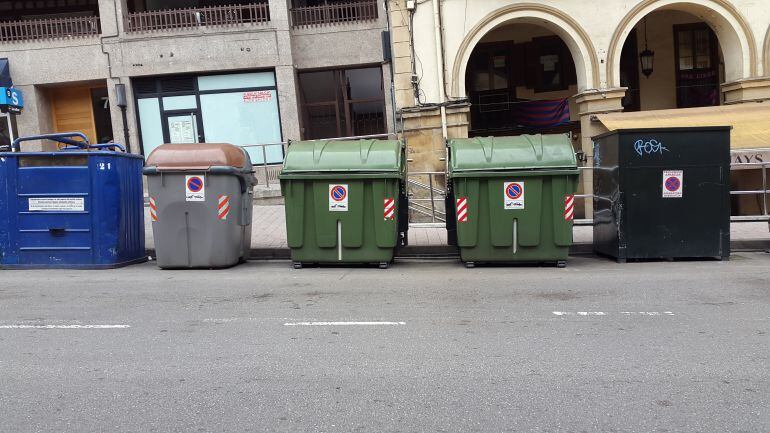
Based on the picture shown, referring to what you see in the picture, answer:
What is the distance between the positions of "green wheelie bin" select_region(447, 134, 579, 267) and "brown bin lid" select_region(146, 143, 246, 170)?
10.5 feet

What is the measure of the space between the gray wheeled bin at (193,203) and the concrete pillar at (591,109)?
8654mm

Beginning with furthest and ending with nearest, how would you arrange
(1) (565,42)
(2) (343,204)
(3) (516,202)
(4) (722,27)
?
(1) (565,42)
(4) (722,27)
(2) (343,204)
(3) (516,202)

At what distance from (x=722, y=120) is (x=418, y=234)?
24.2 feet

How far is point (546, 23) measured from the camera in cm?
1448

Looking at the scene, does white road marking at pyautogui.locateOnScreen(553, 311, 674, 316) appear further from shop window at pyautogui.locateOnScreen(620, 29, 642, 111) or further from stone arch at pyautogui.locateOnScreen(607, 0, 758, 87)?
shop window at pyautogui.locateOnScreen(620, 29, 642, 111)

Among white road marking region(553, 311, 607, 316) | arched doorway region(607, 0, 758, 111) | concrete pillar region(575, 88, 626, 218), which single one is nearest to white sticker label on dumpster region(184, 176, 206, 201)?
white road marking region(553, 311, 607, 316)

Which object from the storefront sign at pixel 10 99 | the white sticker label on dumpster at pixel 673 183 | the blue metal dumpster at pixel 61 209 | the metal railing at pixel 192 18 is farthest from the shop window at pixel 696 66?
the storefront sign at pixel 10 99

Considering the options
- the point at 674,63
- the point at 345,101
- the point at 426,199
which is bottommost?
the point at 426,199

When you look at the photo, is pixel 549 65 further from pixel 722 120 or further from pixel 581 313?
pixel 581 313

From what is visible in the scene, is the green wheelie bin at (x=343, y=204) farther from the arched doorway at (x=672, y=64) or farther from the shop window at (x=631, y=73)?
the shop window at (x=631, y=73)

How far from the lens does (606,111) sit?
567 inches

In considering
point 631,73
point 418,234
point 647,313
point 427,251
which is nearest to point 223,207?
point 427,251

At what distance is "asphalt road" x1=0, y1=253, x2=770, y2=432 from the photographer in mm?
3547

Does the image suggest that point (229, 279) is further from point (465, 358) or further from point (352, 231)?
point (465, 358)
